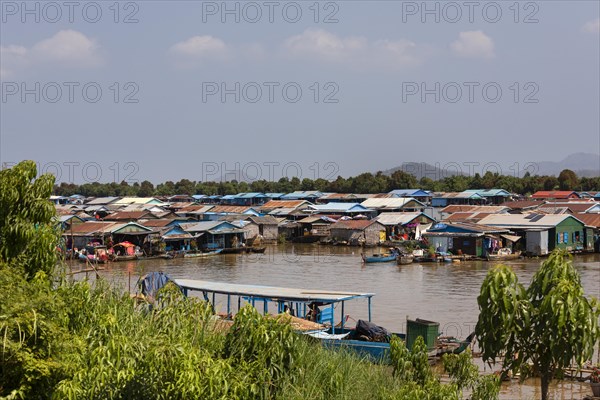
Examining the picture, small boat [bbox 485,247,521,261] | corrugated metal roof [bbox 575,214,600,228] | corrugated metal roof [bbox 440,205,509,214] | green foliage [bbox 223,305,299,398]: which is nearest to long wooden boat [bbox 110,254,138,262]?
small boat [bbox 485,247,521,261]

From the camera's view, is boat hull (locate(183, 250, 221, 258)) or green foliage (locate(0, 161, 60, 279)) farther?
boat hull (locate(183, 250, 221, 258))

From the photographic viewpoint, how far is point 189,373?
5.02 meters

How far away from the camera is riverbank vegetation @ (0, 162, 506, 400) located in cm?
531

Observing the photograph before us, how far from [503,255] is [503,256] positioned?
16 centimetres

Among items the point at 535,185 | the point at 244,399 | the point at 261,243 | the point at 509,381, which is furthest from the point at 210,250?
the point at 535,185

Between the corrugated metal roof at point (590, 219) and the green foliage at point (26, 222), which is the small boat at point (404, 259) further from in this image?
the green foliage at point (26, 222)

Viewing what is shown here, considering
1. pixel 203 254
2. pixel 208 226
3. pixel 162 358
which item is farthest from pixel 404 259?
pixel 162 358

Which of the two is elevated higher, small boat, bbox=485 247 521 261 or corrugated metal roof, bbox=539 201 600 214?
corrugated metal roof, bbox=539 201 600 214

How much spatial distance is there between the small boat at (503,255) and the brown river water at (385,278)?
489mm

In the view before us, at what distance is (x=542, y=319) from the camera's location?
548 cm

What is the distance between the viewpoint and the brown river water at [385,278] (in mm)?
15290

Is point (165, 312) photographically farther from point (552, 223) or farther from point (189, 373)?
point (552, 223)

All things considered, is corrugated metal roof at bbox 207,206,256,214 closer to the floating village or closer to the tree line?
the floating village

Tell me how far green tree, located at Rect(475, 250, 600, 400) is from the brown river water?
528 centimetres
